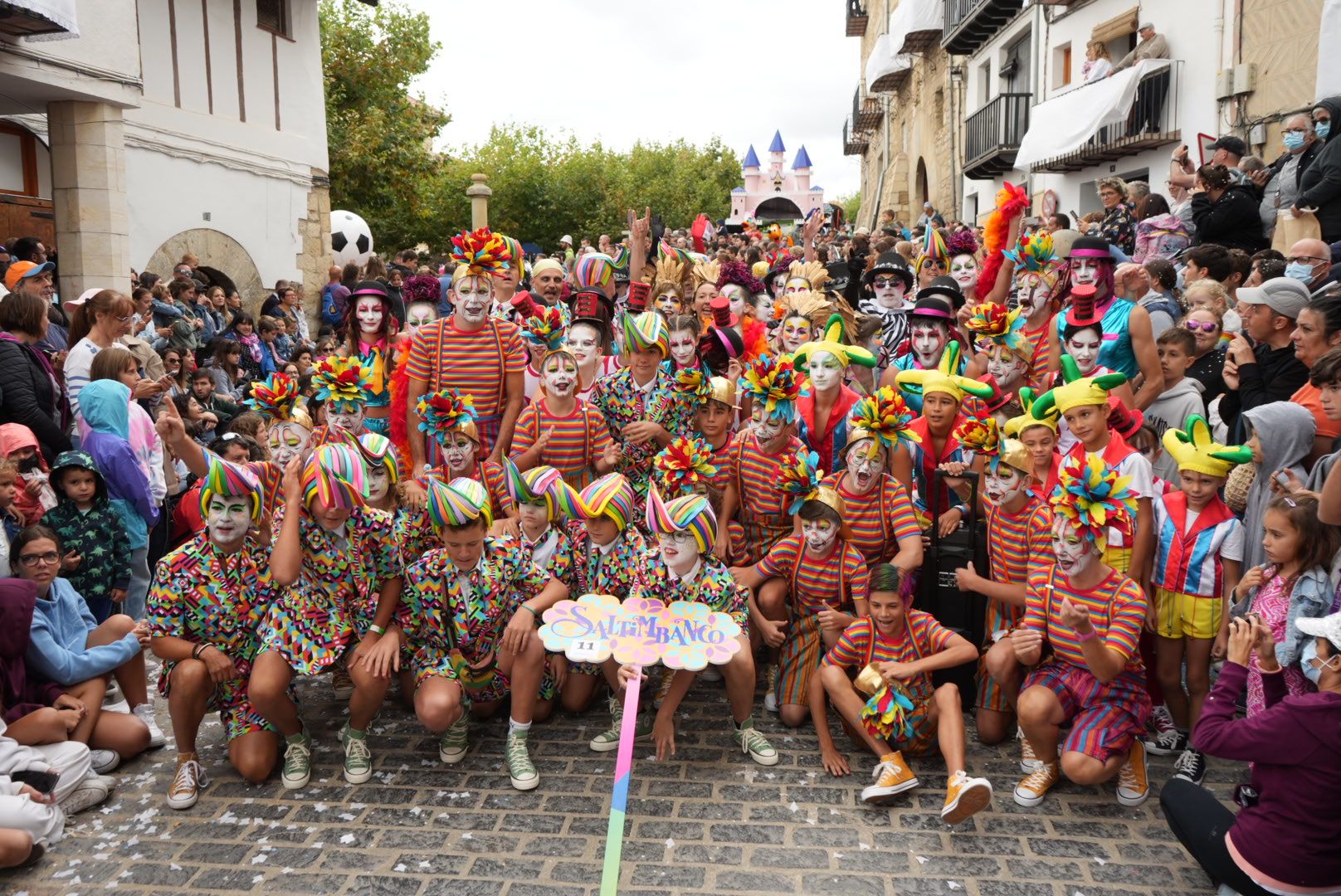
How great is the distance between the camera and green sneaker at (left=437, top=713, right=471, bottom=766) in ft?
16.3

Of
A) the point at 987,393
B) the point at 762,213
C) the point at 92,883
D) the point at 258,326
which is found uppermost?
the point at 762,213

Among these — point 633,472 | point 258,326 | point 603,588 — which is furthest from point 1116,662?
point 258,326

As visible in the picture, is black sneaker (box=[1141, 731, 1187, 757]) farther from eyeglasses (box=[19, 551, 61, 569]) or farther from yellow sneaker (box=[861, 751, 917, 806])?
eyeglasses (box=[19, 551, 61, 569])

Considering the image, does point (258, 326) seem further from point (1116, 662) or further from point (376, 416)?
point (1116, 662)

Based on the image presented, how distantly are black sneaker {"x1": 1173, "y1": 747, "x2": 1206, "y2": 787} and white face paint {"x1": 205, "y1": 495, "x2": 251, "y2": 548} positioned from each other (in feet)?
14.7

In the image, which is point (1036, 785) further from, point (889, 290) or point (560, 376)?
point (889, 290)

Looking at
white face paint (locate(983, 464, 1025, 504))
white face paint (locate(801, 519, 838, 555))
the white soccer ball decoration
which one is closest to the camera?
white face paint (locate(983, 464, 1025, 504))

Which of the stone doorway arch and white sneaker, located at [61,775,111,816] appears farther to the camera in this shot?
the stone doorway arch

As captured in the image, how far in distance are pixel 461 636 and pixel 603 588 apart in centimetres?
77

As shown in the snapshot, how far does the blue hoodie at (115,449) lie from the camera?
6012 mm

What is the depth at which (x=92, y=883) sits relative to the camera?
399cm

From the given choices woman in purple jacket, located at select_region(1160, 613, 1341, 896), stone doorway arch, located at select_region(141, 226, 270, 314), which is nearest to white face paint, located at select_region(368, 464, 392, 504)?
woman in purple jacket, located at select_region(1160, 613, 1341, 896)

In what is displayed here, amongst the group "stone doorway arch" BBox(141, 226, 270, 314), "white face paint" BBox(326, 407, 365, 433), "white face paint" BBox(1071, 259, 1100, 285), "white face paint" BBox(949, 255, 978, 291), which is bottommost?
"white face paint" BBox(326, 407, 365, 433)

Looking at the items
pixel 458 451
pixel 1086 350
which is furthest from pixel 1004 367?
pixel 458 451
